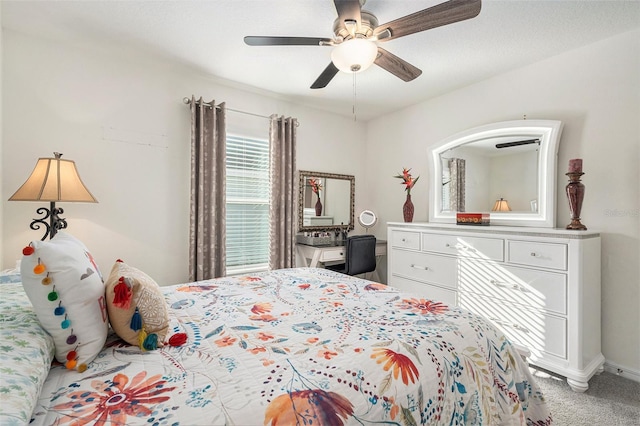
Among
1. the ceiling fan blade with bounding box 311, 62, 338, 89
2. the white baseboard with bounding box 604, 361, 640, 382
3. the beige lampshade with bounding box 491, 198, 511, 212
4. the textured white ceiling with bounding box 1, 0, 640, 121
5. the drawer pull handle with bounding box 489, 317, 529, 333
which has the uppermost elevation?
the textured white ceiling with bounding box 1, 0, 640, 121

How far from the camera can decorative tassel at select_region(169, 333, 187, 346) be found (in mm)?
1022

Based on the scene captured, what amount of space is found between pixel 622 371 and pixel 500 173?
70.5 inches

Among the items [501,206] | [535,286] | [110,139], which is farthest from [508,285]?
[110,139]

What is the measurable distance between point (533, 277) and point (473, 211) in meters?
1.02

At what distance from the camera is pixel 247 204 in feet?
11.1

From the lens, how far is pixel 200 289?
67.8 inches

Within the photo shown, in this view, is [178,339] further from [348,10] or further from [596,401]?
[596,401]

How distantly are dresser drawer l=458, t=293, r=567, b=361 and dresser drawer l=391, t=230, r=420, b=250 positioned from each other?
29.5 inches

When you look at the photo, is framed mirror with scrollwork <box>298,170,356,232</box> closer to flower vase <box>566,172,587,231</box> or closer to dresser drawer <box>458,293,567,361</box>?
dresser drawer <box>458,293,567,361</box>

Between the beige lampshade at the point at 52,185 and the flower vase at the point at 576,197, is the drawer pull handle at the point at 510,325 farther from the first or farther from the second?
the beige lampshade at the point at 52,185

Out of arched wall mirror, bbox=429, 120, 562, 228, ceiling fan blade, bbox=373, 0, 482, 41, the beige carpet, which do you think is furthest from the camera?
arched wall mirror, bbox=429, 120, 562, 228

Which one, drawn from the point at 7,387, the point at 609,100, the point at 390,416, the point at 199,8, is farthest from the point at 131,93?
the point at 609,100

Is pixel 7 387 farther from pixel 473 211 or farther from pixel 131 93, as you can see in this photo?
pixel 473 211

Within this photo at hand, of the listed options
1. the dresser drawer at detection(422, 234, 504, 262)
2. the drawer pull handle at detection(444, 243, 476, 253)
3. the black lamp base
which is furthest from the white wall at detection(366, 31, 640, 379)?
the black lamp base
